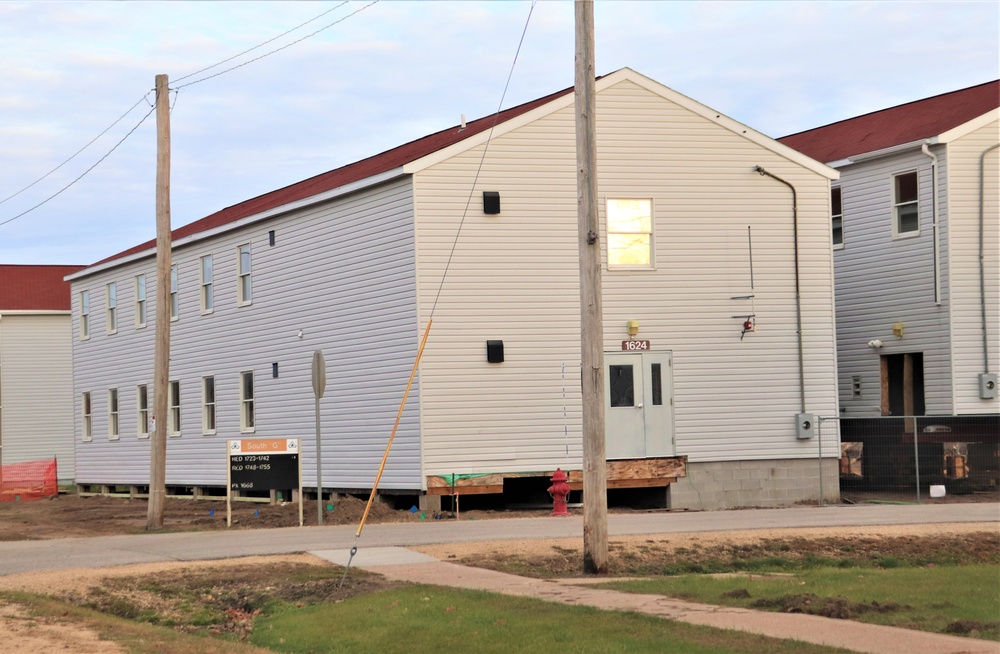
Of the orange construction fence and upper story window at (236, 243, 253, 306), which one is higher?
upper story window at (236, 243, 253, 306)

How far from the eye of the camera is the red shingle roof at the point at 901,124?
1179 inches

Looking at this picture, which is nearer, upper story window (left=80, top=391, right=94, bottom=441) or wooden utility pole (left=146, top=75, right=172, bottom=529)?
wooden utility pole (left=146, top=75, right=172, bottom=529)

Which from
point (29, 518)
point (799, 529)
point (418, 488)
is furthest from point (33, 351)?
point (799, 529)

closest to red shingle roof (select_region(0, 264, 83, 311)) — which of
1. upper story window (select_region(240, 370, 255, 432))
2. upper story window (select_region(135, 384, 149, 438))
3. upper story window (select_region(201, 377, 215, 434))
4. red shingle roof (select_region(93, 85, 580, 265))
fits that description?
red shingle roof (select_region(93, 85, 580, 265))

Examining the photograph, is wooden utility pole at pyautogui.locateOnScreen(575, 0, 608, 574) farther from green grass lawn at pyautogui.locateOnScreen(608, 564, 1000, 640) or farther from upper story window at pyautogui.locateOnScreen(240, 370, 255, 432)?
upper story window at pyautogui.locateOnScreen(240, 370, 255, 432)

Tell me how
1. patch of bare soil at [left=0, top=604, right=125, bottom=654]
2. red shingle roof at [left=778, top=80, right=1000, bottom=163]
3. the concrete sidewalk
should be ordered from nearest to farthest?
the concrete sidewalk, patch of bare soil at [left=0, top=604, right=125, bottom=654], red shingle roof at [left=778, top=80, right=1000, bottom=163]

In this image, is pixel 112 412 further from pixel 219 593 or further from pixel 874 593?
pixel 874 593

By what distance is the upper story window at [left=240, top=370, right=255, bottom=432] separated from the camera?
31455 millimetres

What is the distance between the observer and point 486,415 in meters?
25.3

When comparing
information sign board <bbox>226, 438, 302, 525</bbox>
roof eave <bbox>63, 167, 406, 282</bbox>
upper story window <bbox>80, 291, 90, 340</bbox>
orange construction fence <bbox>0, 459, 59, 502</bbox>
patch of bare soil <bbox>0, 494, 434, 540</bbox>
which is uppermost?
roof eave <bbox>63, 167, 406, 282</bbox>

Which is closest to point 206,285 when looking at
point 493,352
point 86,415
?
point 86,415

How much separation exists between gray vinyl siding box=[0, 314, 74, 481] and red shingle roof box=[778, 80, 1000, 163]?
32.8 m

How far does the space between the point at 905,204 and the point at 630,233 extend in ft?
24.9

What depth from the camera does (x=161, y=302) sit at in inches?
964
